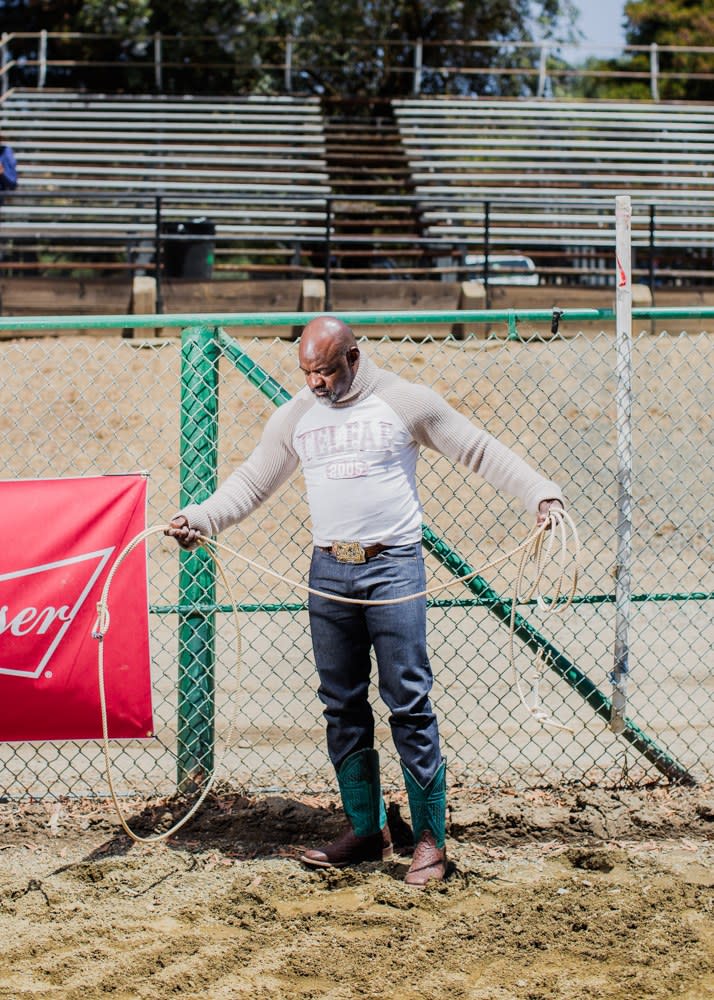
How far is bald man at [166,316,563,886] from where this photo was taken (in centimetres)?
393

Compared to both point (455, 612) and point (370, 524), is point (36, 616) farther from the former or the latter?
point (455, 612)

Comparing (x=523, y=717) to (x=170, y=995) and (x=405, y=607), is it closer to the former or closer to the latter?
(x=405, y=607)

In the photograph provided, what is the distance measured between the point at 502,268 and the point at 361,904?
13.4 m

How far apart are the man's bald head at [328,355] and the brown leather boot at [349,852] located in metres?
1.63

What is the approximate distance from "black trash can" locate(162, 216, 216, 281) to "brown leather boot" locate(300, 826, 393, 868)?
1052 cm

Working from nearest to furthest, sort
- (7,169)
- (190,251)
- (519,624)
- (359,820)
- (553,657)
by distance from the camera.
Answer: (359,820) → (519,624) → (553,657) → (190,251) → (7,169)

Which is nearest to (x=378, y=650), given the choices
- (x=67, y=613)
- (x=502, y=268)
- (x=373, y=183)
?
(x=67, y=613)

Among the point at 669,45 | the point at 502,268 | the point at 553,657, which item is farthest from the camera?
the point at 669,45

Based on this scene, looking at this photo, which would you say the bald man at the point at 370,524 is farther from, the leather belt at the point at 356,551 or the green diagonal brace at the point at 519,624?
the green diagonal brace at the point at 519,624

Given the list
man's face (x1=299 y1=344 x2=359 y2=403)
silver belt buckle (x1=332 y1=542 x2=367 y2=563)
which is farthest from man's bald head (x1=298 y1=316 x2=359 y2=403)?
silver belt buckle (x1=332 y1=542 x2=367 y2=563)

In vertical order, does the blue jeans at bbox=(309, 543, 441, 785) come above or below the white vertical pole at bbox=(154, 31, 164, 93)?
below

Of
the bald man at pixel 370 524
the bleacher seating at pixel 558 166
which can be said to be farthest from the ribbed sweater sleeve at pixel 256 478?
the bleacher seating at pixel 558 166

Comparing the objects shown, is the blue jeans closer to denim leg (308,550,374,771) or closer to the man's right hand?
denim leg (308,550,374,771)

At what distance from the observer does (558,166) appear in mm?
18766
